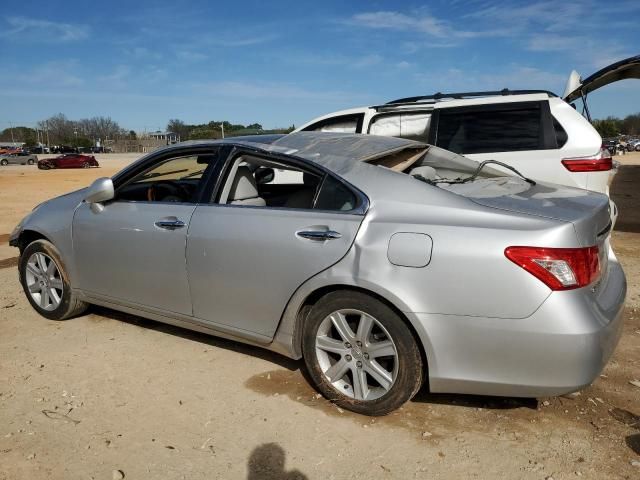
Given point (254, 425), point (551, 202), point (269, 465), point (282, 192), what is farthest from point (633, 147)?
point (269, 465)

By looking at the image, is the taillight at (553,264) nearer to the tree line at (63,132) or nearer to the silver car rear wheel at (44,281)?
the silver car rear wheel at (44,281)

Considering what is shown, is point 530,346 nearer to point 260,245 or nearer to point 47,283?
point 260,245

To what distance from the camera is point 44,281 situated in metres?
4.46

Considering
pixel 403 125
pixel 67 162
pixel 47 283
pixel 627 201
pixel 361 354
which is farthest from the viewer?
pixel 67 162

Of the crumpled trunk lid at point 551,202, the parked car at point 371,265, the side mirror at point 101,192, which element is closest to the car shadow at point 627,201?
the crumpled trunk lid at point 551,202

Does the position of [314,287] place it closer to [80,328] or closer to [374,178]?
[374,178]

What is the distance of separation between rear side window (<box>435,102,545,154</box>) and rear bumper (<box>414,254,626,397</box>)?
347cm

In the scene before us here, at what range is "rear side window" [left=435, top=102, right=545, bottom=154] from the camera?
227 inches

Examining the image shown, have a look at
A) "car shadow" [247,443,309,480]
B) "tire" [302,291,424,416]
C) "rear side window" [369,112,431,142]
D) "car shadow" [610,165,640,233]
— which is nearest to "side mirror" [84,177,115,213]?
"tire" [302,291,424,416]

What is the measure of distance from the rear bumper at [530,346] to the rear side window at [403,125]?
4.47 metres

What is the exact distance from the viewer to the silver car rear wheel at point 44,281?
439cm

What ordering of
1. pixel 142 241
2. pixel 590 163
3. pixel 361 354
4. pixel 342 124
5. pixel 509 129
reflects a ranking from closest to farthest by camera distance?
pixel 361 354 → pixel 142 241 → pixel 590 163 → pixel 509 129 → pixel 342 124

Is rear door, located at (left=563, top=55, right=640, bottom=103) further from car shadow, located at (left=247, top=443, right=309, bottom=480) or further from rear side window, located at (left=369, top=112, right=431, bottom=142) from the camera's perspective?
car shadow, located at (left=247, top=443, right=309, bottom=480)

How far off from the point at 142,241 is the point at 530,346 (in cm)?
256
